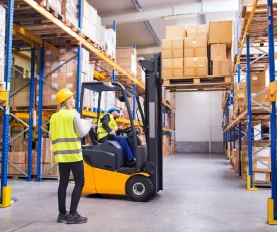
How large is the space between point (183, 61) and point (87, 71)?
2380 millimetres

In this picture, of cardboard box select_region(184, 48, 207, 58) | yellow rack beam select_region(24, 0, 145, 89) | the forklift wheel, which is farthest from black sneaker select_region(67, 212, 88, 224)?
cardboard box select_region(184, 48, 207, 58)

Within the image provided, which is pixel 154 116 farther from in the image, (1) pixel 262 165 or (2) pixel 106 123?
(1) pixel 262 165

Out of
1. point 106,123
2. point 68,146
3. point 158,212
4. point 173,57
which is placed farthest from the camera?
point 173,57

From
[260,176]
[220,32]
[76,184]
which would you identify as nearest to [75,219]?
[76,184]

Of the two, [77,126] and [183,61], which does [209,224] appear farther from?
[183,61]

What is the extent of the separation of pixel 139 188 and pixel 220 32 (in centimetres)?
411

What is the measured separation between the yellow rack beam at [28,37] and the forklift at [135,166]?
7.42 ft

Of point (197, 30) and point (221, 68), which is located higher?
point (197, 30)

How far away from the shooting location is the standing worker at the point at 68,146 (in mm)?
4344

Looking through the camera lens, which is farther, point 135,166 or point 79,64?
point 79,64

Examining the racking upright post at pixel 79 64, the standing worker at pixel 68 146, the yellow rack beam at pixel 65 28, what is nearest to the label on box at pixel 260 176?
the racking upright post at pixel 79 64

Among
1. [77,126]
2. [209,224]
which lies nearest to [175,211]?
[209,224]

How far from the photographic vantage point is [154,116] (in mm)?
6219

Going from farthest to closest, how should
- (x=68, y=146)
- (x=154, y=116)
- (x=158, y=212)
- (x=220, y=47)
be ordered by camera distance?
1. (x=220, y=47)
2. (x=154, y=116)
3. (x=158, y=212)
4. (x=68, y=146)
